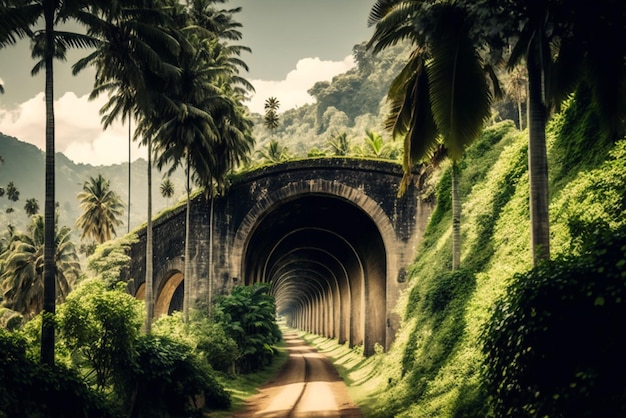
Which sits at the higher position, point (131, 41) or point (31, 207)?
point (131, 41)

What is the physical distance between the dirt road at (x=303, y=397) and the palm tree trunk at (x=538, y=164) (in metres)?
9.20

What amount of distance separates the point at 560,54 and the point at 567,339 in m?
5.54

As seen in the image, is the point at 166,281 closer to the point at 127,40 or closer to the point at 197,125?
the point at 197,125

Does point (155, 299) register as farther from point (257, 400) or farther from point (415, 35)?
point (415, 35)

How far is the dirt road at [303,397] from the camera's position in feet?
53.1

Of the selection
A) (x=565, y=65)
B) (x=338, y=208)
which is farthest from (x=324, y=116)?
(x=565, y=65)

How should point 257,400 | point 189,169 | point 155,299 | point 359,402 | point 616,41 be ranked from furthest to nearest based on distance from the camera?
point 155,299 → point 189,169 → point 257,400 → point 359,402 → point 616,41

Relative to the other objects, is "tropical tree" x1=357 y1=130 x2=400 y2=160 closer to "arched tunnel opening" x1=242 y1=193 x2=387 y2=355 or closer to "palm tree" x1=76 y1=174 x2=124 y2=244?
"arched tunnel opening" x1=242 y1=193 x2=387 y2=355

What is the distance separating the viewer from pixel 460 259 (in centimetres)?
1877

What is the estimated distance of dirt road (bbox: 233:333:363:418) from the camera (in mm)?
16188

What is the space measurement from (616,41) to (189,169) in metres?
20.9

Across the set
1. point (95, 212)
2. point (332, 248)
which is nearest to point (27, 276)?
point (95, 212)

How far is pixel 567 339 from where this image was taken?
22.4 feet

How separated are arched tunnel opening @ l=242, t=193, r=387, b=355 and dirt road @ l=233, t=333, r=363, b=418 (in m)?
5.60
